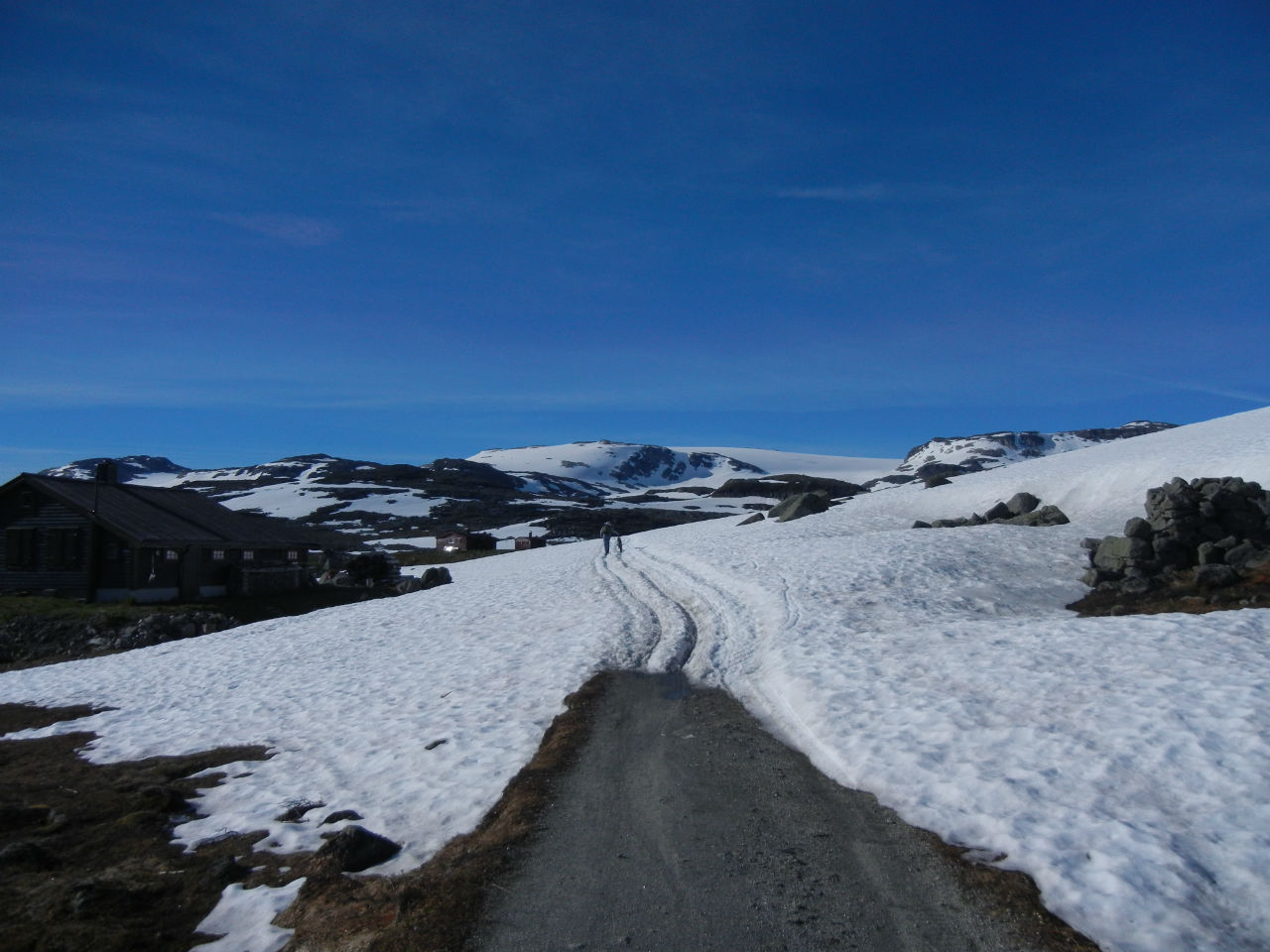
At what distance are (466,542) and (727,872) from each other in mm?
89791

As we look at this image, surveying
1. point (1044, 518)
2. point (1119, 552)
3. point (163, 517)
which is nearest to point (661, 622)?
point (1119, 552)

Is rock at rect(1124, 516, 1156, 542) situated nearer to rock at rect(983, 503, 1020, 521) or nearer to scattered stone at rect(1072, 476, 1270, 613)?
scattered stone at rect(1072, 476, 1270, 613)

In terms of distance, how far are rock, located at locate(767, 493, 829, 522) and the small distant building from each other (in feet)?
162

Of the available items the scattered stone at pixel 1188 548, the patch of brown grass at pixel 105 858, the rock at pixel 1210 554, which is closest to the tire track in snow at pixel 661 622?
the patch of brown grass at pixel 105 858

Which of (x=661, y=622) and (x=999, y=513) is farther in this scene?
(x=999, y=513)

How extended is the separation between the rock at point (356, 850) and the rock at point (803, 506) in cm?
4484

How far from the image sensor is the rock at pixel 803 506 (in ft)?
173

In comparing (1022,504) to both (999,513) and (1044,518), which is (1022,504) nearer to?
(999,513)

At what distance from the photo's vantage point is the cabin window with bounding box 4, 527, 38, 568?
1534 inches

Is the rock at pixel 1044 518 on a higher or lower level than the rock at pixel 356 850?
higher

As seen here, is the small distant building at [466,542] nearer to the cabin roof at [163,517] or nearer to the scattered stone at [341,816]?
the cabin roof at [163,517]

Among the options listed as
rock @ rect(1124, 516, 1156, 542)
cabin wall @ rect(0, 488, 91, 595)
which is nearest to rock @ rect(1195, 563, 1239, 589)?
rock @ rect(1124, 516, 1156, 542)

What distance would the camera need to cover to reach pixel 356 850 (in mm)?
8148

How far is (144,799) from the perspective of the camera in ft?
34.4
